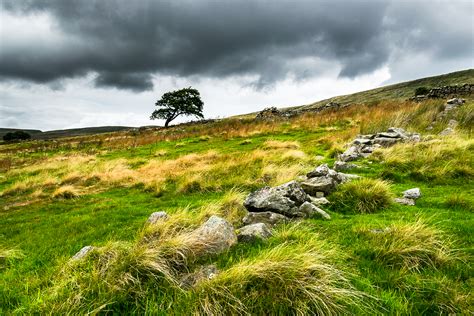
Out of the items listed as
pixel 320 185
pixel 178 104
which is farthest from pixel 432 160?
pixel 178 104

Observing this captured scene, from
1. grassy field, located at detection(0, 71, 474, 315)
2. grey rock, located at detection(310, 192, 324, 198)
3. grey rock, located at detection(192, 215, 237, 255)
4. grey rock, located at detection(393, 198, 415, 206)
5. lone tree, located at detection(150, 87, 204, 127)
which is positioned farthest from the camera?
lone tree, located at detection(150, 87, 204, 127)

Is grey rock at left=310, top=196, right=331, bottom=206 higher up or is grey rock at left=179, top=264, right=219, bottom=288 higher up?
grey rock at left=179, top=264, right=219, bottom=288

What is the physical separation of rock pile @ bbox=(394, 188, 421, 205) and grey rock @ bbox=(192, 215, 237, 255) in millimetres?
4299

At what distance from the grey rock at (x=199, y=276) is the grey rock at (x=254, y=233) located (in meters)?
0.95

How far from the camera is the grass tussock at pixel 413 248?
4.44 m

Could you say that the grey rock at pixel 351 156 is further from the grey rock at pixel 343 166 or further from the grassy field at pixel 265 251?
the grey rock at pixel 343 166

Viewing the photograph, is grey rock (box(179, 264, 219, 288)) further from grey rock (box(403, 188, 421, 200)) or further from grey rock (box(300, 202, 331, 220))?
grey rock (box(403, 188, 421, 200))

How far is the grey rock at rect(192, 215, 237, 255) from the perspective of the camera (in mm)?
4953

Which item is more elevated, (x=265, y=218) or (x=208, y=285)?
(x=208, y=285)

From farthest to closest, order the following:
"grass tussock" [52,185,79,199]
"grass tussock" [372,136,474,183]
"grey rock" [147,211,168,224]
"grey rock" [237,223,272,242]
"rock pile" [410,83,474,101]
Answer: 1. "rock pile" [410,83,474,101]
2. "grass tussock" [52,185,79,199]
3. "grass tussock" [372,136,474,183]
4. "grey rock" [147,211,168,224]
5. "grey rock" [237,223,272,242]

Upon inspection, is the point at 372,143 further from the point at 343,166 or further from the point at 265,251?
the point at 265,251

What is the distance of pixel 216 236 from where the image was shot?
5.06m

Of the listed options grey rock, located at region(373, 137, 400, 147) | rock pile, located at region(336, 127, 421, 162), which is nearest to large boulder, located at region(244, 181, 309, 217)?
rock pile, located at region(336, 127, 421, 162)

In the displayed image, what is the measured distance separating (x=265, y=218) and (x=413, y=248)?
8.87 ft
